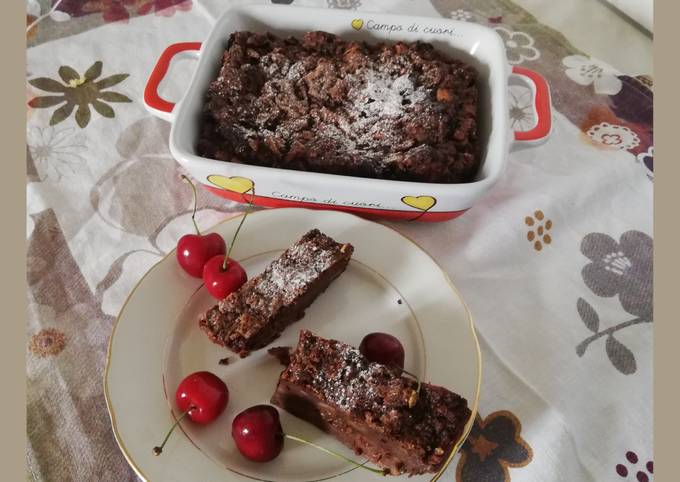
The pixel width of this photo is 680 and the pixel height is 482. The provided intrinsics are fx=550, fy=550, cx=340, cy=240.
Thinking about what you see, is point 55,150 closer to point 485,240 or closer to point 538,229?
point 485,240

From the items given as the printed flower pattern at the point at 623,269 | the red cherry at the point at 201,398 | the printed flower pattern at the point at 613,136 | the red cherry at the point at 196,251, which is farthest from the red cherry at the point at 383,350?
the printed flower pattern at the point at 613,136

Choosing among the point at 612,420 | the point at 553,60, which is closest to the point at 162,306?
the point at 612,420

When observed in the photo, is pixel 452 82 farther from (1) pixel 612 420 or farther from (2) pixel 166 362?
(2) pixel 166 362

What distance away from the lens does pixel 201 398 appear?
1280 mm

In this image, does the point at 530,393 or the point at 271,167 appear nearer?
the point at 530,393

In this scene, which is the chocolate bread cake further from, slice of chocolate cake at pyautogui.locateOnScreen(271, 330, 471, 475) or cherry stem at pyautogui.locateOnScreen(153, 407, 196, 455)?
cherry stem at pyautogui.locateOnScreen(153, 407, 196, 455)

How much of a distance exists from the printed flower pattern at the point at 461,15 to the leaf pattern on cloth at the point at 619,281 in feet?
3.41

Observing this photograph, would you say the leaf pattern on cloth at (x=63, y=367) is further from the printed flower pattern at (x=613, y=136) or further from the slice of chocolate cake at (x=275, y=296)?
the printed flower pattern at (x=613, y=136)

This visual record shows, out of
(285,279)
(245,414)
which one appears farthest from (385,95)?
(245,414)

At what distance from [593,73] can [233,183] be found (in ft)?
4.68

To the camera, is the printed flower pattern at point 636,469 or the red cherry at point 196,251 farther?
the red cherry at point 196,251

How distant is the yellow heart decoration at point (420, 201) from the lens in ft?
4.81

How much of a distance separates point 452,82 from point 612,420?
1.03m

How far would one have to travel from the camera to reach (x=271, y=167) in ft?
4.99
